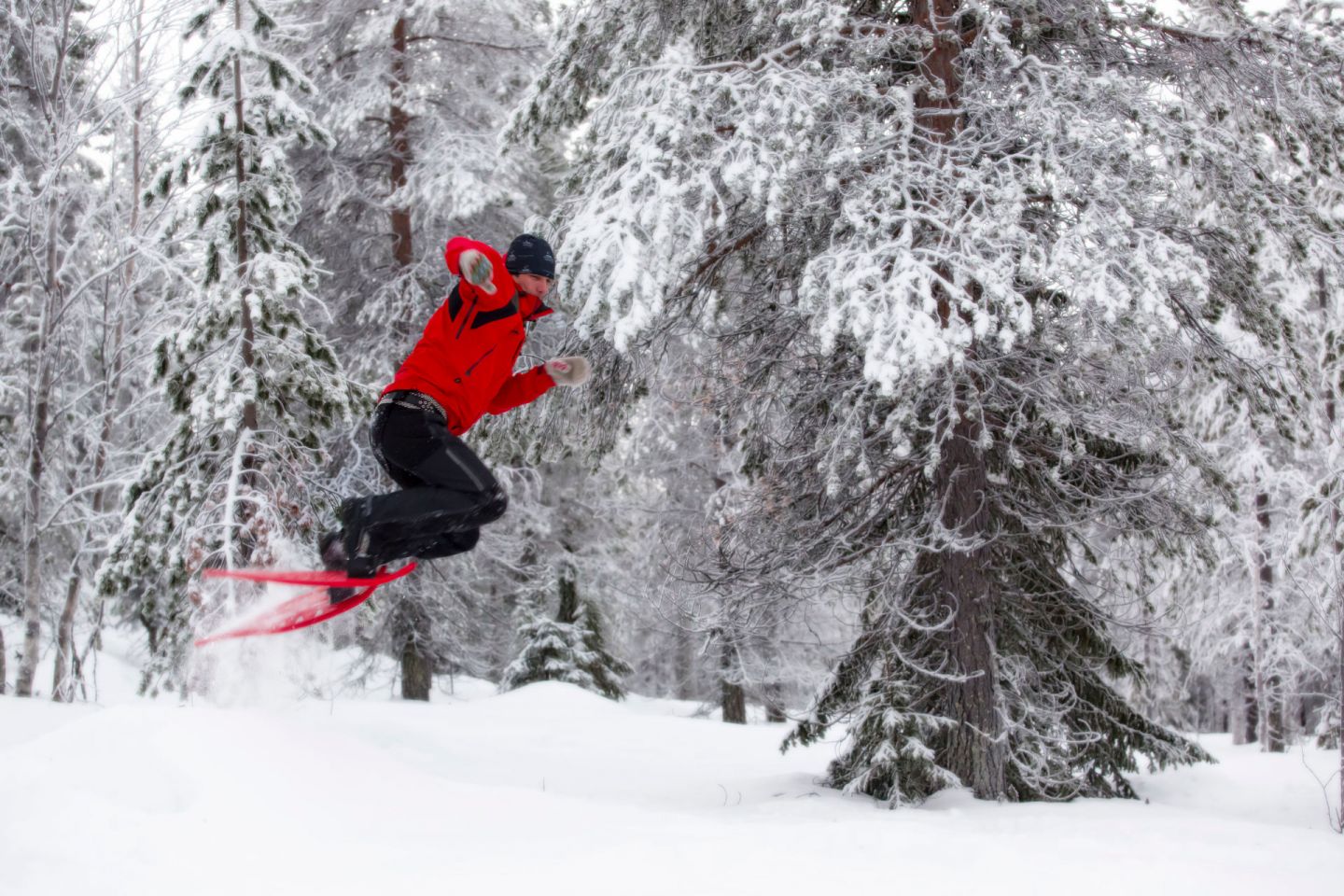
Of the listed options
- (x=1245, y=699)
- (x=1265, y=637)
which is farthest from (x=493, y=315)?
(x=1245, y=699)

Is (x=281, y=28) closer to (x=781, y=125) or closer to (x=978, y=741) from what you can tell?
(x=781, y=125)

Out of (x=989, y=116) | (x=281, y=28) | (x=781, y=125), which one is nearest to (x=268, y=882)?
(x=781, y=125)

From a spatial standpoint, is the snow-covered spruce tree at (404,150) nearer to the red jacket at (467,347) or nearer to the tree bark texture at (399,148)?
the tree bark texture at (399,148)

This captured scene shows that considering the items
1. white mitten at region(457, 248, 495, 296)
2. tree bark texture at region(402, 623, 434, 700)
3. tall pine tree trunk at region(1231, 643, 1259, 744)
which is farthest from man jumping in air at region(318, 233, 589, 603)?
tall pine tree trunk at region(1231, 643, 1259, 744)

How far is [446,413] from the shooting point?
16.7 feet

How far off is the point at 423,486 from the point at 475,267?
4.32ft

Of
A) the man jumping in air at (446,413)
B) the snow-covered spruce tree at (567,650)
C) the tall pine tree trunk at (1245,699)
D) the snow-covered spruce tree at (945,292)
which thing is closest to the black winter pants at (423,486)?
the man jumping in air at (446,413)

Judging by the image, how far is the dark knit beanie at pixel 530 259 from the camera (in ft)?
16.3

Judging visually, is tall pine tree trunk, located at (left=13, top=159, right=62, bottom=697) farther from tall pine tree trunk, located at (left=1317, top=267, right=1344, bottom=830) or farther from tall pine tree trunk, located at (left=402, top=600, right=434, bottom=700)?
tall pine tree trunk, located at (left=402, top=600, right=434, bottom=700)

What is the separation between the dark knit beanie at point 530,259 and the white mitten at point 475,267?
0.53 metres

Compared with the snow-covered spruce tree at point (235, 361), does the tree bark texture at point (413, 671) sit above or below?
below

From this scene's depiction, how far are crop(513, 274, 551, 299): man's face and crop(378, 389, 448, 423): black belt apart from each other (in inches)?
29.4

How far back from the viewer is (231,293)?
7.89 m

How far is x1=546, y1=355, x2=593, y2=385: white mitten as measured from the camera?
524 centimetres
